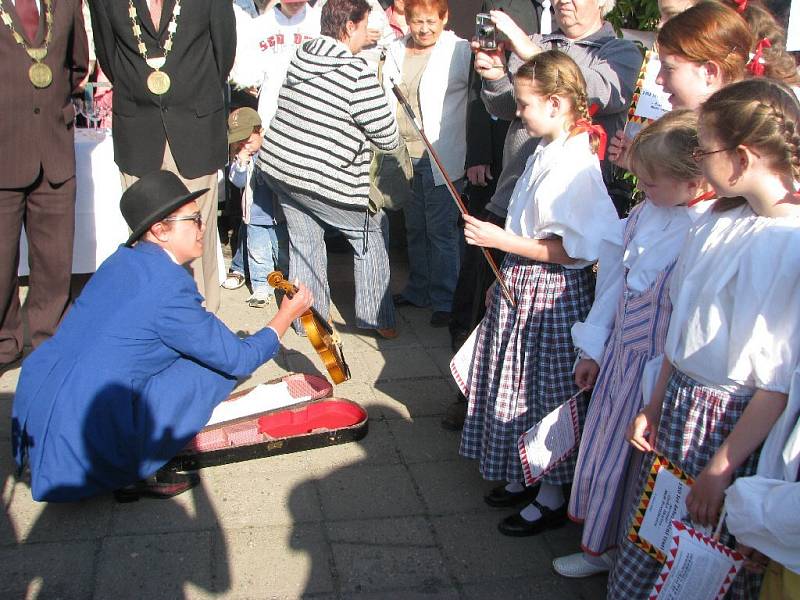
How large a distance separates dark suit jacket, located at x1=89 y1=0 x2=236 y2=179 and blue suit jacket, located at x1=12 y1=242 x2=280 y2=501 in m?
1.42

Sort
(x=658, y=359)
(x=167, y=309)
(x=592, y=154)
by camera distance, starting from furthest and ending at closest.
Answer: (x=167, y=309)
(x=592, y=154)
(x=658, y=359)

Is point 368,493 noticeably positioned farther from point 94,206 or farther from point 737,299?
point 94,206

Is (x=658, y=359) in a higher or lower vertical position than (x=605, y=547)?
higher

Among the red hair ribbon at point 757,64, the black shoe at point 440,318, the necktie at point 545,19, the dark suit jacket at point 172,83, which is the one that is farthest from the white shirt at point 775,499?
the dark suit jacket at point 172,83

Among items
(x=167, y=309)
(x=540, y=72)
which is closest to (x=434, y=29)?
(x=540, y=72)

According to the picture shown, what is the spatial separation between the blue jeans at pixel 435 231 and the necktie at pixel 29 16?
2.07 meters

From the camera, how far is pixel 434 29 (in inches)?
182

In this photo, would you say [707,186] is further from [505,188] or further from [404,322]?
[404,322]

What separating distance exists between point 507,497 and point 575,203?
1.12 meters

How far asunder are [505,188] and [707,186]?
110 cm

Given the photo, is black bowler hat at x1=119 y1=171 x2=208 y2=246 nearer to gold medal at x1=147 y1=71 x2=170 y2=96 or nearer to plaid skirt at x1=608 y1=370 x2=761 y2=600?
gold medal at x1=147 y1=71 x2=170 y2=96

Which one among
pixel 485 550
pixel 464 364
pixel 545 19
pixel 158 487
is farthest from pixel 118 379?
pixel 545 19

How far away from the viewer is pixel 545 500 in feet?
9.56

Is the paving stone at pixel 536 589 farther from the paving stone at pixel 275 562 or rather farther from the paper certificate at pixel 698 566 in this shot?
the paper certificate at pixel 698 566
